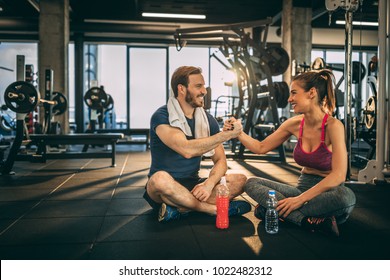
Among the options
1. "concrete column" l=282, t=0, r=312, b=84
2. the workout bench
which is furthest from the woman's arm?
"concrete column" l=282, t=0, r=312, b=84

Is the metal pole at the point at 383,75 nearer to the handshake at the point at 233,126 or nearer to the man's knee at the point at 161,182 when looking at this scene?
the handshake at the point at 233,126

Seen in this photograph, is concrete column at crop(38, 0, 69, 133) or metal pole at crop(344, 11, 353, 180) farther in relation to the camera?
concrete column at crop(38, 0, 69, 133)

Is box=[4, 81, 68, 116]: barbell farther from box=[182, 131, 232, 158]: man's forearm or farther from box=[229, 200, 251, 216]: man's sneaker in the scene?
box=[229, 200, 251, 216]: man's sneaker

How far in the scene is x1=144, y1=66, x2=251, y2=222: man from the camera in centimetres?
208

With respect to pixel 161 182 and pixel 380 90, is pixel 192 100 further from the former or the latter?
pixel 380 90

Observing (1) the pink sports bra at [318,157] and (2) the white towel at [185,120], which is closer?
(1) the pink sports bra at [318,157]

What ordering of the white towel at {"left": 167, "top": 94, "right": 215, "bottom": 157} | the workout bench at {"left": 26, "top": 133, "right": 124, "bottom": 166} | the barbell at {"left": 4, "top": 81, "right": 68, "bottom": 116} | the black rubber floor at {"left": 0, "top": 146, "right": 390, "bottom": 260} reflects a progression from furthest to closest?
the workout bench at {"left": 26, "top": 133, "right": 124, "bottom": 166}, the barbell at {"left": 4, "top": 81, "right": 68, "bottom": 116}, the white towel at {"left": 167, "top": 94, "right": 215, "bottom": 157}, the black rubber floor at {"left": 0, "top": 146, "right": 390, "bottom": 260}

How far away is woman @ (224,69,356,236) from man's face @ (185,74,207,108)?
270 millimetres

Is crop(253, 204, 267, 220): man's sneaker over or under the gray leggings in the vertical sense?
under

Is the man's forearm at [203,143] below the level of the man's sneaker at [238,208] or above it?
above

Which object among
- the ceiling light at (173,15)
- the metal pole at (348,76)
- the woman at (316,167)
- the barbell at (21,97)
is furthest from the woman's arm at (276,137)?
the ceiling light at (173,15)

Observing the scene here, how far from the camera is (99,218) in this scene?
2.32 meters

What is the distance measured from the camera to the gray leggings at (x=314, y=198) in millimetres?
1885

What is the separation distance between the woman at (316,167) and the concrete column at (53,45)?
6.19 m
